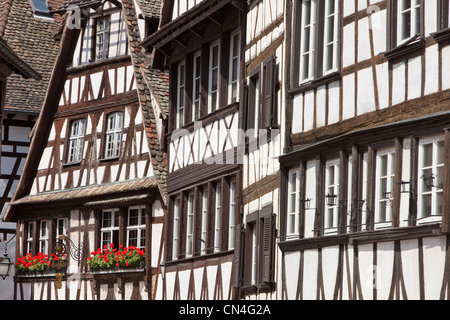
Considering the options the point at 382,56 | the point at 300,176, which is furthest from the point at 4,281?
the point at 382,56

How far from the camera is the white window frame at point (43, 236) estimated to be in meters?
32.1

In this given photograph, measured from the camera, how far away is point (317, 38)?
17.3 m

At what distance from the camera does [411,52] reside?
47.8 feet

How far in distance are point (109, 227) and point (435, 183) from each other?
56.4ft

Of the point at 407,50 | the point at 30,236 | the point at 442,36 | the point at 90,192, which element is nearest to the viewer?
the point at 442,36

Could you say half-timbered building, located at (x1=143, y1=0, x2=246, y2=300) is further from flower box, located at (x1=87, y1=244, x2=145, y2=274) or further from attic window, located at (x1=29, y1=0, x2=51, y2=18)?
attic window, located at (x1=29, y1=0, x2=51, y2=18)

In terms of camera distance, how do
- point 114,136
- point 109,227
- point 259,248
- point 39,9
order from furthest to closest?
1. point 39,9
2. point 114,136
3. point 109,227
4. point 259,248

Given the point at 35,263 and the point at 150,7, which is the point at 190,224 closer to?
the point at 150,7

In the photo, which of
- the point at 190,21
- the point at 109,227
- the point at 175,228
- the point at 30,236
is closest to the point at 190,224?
the point at 175,228

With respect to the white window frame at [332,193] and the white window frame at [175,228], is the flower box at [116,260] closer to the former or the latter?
the white window frame at [175,228]

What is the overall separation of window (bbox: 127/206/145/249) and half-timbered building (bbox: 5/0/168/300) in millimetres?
29

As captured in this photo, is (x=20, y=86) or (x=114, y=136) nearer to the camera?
(x=114, y=136)

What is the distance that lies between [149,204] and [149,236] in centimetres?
82

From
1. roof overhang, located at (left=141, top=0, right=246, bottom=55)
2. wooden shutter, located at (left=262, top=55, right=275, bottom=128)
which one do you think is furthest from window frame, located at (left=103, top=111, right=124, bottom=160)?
wooden shutter, located at (left=262, top=55, right=275, bottom=128)
